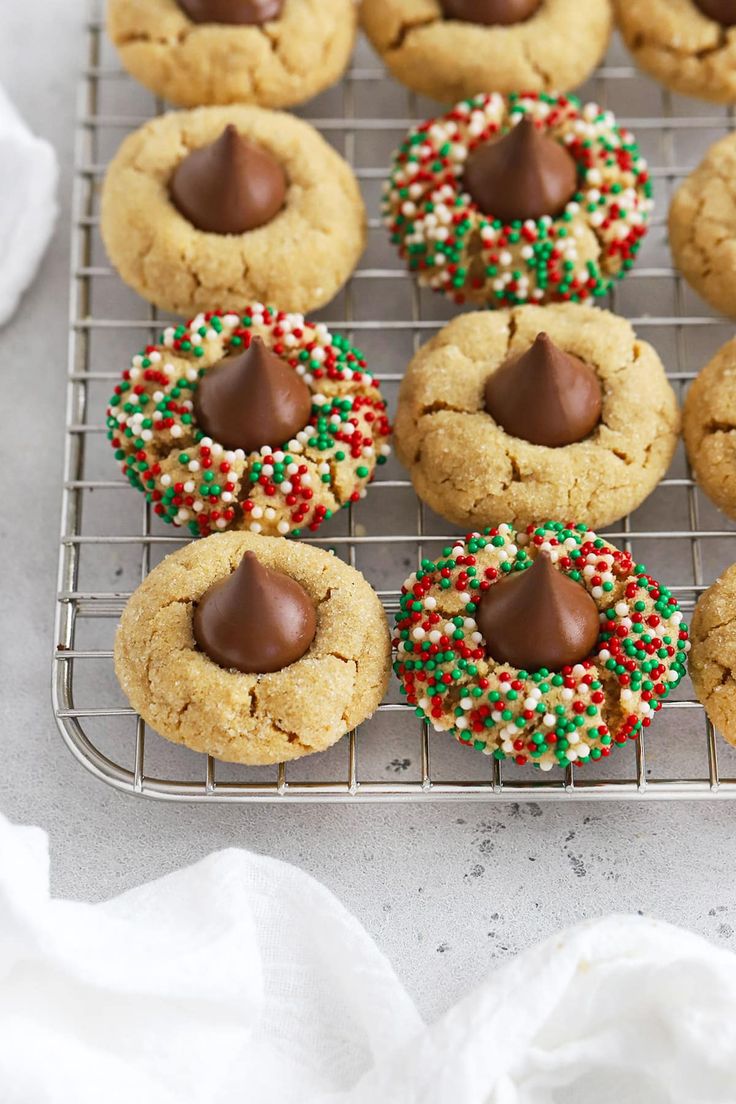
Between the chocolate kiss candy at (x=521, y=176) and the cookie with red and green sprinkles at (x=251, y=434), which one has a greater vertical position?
the chocolate kiss candy at (x=521, y=176)

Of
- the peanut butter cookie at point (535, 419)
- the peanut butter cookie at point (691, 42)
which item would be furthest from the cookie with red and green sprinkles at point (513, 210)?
the peanut butter cookie at point (691, 42)

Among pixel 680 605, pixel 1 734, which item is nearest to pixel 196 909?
pixel 1 734

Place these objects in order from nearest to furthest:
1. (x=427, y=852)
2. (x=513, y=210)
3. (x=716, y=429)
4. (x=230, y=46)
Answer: (x=427, y=852) < (x=716, y=429) < (x=513, y=210) < (x=230, y=46)

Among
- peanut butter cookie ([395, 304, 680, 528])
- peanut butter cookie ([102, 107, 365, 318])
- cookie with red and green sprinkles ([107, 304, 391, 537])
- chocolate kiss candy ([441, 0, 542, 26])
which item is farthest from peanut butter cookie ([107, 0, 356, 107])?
peanut butter cookie ([395, 304, 680, 528])

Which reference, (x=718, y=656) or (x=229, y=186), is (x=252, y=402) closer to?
(x=229, y=186)

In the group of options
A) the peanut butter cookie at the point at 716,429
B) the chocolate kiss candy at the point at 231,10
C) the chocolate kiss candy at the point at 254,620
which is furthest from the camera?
the chocolate kiss candy at the point at 231,10

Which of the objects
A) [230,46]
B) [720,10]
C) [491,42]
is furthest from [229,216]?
[720,10]

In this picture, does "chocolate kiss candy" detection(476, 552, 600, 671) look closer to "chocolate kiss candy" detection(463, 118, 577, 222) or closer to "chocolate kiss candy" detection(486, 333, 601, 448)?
"chocolate kiss candy" detection(486, 333, 601, 448)

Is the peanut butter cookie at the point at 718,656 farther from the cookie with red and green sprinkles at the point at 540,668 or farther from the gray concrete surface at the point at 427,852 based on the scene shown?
the gray concrete surface at the point at 427,852
